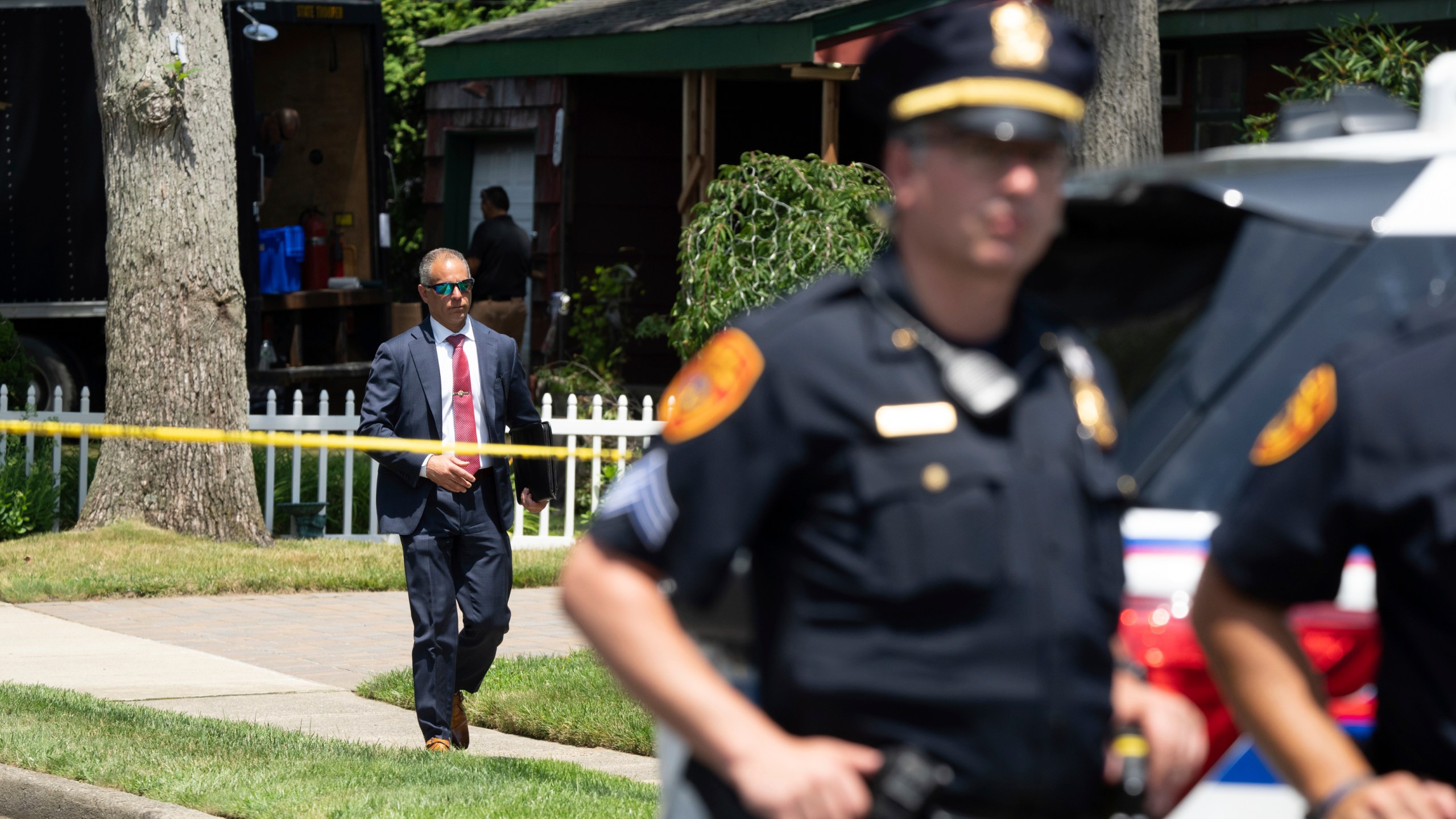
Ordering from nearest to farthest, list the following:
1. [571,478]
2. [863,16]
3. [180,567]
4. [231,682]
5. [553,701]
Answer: [553,701] → [231,682] → [180,567] → [571,478] → [863,16]

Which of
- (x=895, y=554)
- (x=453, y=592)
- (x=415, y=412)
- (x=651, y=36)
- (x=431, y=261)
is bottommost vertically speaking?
(x=453, y=592)

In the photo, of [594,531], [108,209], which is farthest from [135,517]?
[594,531]

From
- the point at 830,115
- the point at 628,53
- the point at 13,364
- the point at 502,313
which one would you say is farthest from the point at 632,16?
the point at 13,364

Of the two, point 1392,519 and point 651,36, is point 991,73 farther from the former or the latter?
point 651,36

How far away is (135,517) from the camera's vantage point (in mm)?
12375

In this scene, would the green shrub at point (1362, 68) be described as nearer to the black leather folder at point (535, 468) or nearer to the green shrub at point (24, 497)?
the black leather folder at point (535, 468)

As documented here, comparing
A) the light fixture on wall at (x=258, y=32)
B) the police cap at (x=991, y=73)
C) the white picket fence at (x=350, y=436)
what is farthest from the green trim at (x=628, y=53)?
the police cap at (x=991, y=73)

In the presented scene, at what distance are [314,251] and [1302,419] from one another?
14720 mm

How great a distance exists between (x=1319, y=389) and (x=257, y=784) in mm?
4713

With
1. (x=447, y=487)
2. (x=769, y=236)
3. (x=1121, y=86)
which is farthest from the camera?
(x=769, y=236)

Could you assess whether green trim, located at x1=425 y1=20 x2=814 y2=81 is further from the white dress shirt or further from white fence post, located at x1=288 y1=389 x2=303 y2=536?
the white dress shirt

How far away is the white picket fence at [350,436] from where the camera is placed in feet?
42.2

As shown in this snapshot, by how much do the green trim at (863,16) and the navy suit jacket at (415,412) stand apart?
6.99 m

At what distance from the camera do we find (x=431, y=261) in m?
7.51
